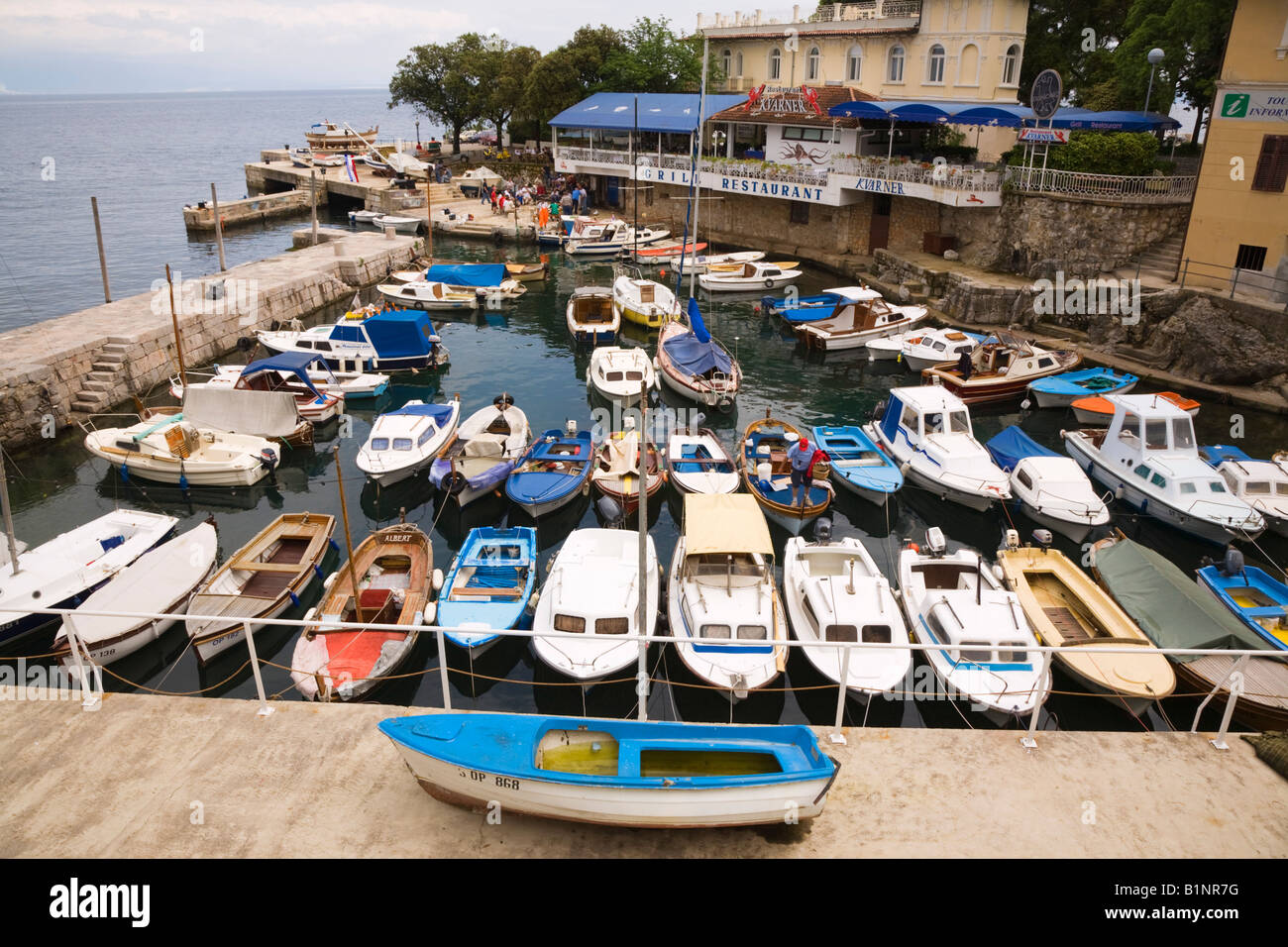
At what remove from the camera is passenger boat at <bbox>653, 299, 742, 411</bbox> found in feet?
89.6

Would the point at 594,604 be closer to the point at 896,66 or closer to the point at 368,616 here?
the point at 368,616

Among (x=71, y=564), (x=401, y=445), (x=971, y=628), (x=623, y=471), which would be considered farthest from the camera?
(x=401, y=445)

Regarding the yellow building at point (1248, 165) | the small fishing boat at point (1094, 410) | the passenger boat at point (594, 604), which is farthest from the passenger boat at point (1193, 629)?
the yellow building at point (1248, 165)

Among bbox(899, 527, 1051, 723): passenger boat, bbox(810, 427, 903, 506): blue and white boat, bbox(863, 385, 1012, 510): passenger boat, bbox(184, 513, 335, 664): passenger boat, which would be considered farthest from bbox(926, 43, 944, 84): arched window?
bbox(184, 513, 335, 664): passenger boat

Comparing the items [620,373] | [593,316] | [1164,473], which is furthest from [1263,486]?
[593,316]

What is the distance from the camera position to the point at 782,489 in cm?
2034

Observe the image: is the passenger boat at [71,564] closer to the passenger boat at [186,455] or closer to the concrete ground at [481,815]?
the passenger boat at [186,455]

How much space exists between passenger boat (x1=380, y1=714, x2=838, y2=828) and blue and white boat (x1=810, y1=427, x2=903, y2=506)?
13.3 meters

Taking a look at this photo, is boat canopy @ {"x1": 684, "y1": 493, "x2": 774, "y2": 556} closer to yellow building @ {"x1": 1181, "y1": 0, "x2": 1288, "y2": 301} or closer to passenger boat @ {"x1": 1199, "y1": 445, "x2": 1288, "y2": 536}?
passenger boat @ {"x1": 1199, "y1": 445, "x2": 1288, "y2": 536}

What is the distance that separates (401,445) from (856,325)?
21.2 metres

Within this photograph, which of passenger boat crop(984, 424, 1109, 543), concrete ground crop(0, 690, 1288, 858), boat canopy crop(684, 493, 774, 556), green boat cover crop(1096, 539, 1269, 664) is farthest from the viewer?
passenger boat crop(984, 424, 1109, 543)

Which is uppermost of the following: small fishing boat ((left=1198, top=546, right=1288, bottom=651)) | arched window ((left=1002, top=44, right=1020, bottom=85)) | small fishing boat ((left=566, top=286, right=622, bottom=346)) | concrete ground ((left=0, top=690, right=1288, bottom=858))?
arched window ((left=1002, top=44, right=1020, bottom=85))

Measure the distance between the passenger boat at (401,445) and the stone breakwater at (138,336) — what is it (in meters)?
11.1

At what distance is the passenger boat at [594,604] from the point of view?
45.3ft
